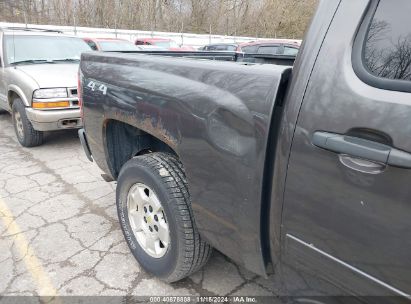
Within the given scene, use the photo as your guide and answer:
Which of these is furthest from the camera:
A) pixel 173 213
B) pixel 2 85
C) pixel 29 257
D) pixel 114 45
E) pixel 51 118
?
pixel 114 45

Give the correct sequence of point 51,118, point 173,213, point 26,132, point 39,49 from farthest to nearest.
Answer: point 39,49 → point 26,132 → point 51,118 → point 173,213

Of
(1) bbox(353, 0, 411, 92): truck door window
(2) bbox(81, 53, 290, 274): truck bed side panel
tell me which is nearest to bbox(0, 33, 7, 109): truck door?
(2) bbox(81, 53, 290, 274): truck bed side panel

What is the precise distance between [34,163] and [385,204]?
4.58m

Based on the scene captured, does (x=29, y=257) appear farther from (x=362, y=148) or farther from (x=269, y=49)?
(x=269, y=49)

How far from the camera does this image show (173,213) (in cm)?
Result: 202

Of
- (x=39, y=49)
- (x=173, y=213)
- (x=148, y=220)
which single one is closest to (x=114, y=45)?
(x=39, y=49)

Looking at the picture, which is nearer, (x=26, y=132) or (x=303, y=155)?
(x=303, y=155)

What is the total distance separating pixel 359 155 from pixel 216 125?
0.68 m

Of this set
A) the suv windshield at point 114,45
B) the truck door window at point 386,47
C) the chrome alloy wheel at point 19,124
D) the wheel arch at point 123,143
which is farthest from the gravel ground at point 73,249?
the suv windshield at point 114,45

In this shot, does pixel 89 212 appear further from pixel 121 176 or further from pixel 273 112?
pixel 273 112

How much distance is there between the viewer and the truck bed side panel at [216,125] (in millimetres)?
1469

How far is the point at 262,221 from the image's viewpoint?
1.54m

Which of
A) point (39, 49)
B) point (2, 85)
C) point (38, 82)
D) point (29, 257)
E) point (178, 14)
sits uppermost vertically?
point (178, 14)

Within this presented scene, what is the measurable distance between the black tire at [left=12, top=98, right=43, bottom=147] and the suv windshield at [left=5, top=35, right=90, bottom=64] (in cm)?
84
